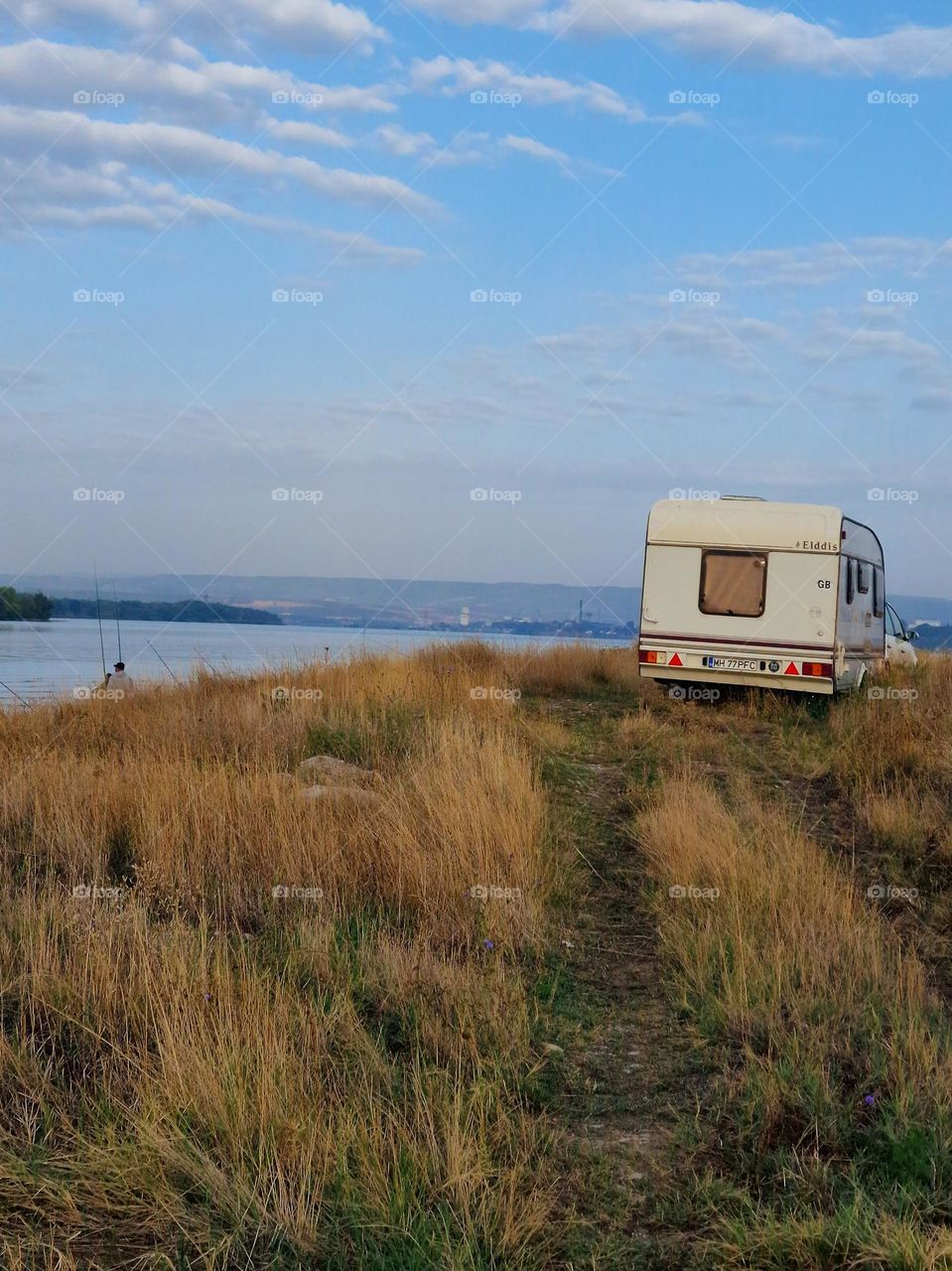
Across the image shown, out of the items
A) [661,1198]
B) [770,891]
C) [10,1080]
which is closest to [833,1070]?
[661,1198]

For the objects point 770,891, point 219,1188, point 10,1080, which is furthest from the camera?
point 770,891

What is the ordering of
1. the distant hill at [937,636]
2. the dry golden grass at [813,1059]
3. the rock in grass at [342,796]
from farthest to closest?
the distant hill at [937,636] → the rock in grass at [342,796] → the dry golden grass at [813,1059]

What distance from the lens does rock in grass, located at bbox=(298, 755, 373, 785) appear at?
824 cm

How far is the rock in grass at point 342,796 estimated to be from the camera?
7.13m

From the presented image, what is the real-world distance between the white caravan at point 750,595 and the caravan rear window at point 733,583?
13 millimetres

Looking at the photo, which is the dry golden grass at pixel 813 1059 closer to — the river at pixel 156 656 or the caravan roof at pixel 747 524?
the river at pixel 156 656

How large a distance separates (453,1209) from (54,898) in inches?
109

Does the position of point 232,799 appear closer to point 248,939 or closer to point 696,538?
point 248,939

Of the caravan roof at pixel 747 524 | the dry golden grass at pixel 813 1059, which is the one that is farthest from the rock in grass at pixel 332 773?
the caravan roof at pixel 747 524

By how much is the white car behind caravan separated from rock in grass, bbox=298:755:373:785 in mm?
7060

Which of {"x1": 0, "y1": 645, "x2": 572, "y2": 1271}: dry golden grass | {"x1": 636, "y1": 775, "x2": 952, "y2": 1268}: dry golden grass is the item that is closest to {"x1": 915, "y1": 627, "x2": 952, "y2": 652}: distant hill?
{"x1": 0, "y1": 645, "x2": 572, "y2": 1271}: dry golden grass

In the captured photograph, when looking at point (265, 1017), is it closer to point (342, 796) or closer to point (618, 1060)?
point (618, 1060)

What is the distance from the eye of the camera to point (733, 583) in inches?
575

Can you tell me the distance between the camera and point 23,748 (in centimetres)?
894
